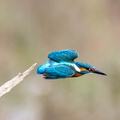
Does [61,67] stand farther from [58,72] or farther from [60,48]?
[60,48]

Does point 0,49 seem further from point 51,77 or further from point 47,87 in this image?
point 51,77

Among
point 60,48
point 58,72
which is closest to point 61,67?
point 58,72

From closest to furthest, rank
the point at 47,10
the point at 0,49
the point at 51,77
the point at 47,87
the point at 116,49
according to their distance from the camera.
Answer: the point at 51,77, the point at 47,87, the point at 0,49, the point at 116,49, the point at 47,10

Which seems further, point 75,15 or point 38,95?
point 75,15

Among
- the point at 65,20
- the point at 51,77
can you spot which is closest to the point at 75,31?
the point at 65,20

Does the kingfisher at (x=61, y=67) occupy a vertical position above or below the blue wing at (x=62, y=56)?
below

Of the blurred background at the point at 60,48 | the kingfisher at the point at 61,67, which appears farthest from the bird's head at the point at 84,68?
the blurred background at the point at 60,48

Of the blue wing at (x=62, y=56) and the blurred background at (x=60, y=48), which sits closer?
the blue wing at (x=62, y=56)

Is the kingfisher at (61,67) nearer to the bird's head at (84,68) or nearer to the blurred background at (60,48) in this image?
the bird's head at (84,68)
